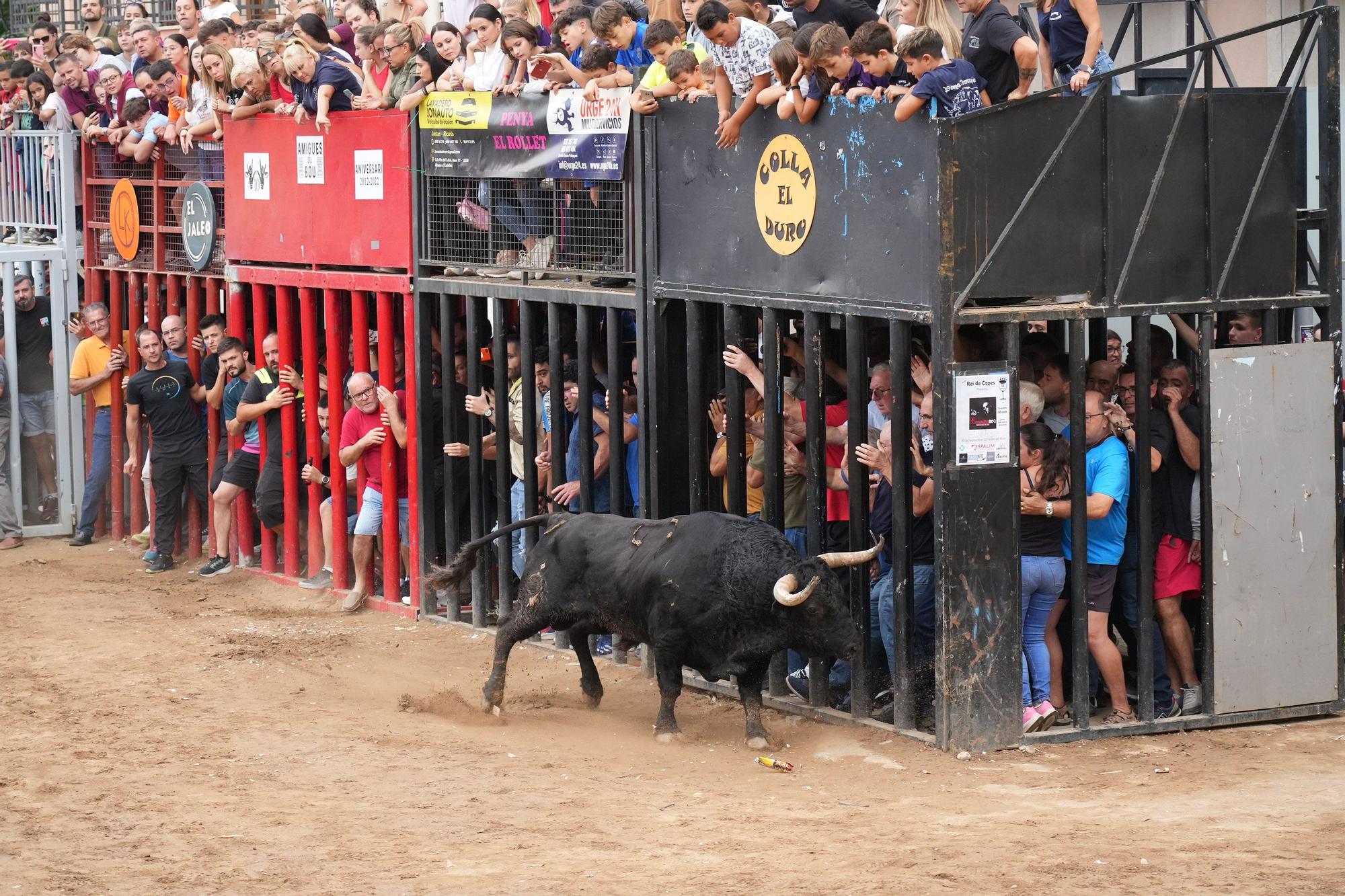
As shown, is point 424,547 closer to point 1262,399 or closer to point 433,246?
point 433,246

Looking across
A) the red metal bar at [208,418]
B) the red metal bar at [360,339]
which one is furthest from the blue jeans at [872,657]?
the red metal bar at [208,418]

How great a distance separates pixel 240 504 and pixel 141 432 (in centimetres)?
208

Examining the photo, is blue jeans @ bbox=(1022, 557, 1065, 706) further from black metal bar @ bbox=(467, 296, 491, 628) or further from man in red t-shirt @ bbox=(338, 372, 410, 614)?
man in red t-shirt @ bbox=(338, 372, 410, 614)

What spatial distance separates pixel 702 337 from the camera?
11.2 m

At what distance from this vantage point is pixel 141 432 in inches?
663

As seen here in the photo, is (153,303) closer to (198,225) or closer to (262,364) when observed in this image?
(198,225)

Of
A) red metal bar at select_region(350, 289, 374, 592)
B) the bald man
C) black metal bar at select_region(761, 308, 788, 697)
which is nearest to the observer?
black metal bar at select_region(761, 308, 788, 697)

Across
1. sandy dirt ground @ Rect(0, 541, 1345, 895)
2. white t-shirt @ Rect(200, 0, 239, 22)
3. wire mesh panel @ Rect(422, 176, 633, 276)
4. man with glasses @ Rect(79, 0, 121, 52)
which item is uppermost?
man with glasses @ Rect(79, 0, 121, 52)

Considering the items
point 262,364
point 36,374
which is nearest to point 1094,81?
point 262,364

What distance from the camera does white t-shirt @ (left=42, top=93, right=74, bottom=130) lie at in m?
18.1

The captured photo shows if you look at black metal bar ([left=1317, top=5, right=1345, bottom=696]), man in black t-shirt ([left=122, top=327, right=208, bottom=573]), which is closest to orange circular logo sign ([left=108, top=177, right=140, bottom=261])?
man in black t-shirt ([left=122, top=327, right=208, bottom=573])

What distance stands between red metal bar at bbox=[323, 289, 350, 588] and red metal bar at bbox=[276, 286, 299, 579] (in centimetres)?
50

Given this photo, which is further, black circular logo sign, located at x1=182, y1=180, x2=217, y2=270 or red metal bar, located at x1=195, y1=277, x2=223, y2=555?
black circular logo sign, located at x1=182, y1=180, x2=217, y2=270

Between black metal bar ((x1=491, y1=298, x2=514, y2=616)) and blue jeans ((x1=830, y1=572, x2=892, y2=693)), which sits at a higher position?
black metal bar ((x1=491, y1=298, x2=514, y2=616))
